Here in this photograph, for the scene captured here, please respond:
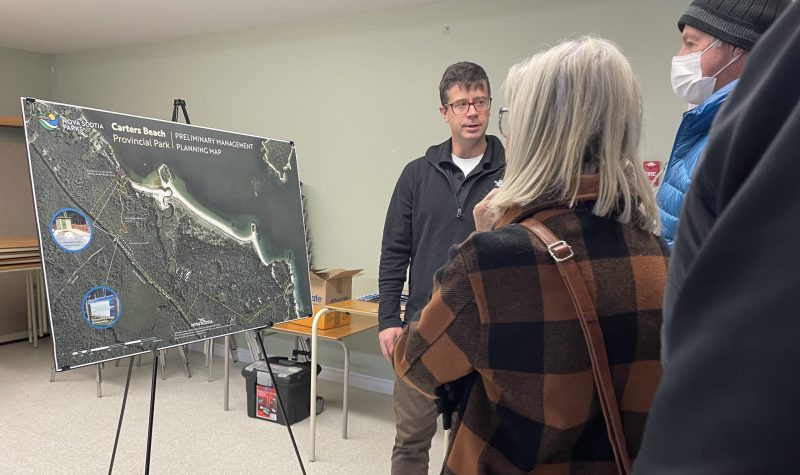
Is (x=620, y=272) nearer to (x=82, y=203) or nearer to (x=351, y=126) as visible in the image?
(x=82, y=203)

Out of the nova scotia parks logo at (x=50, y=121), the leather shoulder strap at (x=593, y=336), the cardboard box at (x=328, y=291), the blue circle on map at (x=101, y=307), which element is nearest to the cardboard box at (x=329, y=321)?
the cardboard box at (x=328, y=291)

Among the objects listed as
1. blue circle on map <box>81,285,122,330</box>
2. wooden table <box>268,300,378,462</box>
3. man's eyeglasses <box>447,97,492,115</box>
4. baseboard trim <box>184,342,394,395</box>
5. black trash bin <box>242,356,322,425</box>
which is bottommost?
baseboard trim <box>184,342,394,395</box>

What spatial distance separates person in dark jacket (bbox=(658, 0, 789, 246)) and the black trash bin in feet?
7.21

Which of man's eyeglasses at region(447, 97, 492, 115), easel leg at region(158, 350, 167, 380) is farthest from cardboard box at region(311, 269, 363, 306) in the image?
easel leg at region(158, 350, 167, 380)

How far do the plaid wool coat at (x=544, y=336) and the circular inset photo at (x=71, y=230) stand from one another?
3.55ft

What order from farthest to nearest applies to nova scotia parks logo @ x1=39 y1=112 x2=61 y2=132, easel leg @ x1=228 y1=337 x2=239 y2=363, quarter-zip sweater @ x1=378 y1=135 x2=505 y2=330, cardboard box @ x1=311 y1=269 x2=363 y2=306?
1. easel leg @ x1=228 y1=337 x2=239 y2=363
2. cardboard box @ x1=311 y1=269 x2=363 y2=306
3. quarter-zip sweater @ x1=378 y1=135 x2=505 y2=330
4. nova scotia parks logo @ x1=39 y1=112 x2=61 y2=132

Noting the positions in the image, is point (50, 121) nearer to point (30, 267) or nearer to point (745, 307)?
point (745, 307)

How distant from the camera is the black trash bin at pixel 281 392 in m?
2.98

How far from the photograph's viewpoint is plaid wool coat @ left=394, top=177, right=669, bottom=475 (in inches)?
31.8

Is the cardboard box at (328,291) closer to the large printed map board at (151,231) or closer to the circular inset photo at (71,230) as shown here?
the large printed map board at (151,231)

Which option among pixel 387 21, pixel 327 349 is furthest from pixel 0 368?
pixel 387 21

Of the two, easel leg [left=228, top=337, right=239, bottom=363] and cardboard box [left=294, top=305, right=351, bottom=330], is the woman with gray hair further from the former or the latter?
easel leg [left=228, top=337, right=239, bottom=363]

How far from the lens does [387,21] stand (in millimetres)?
3445

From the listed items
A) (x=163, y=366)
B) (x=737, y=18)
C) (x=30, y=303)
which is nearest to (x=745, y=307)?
(x=737, y=18)
